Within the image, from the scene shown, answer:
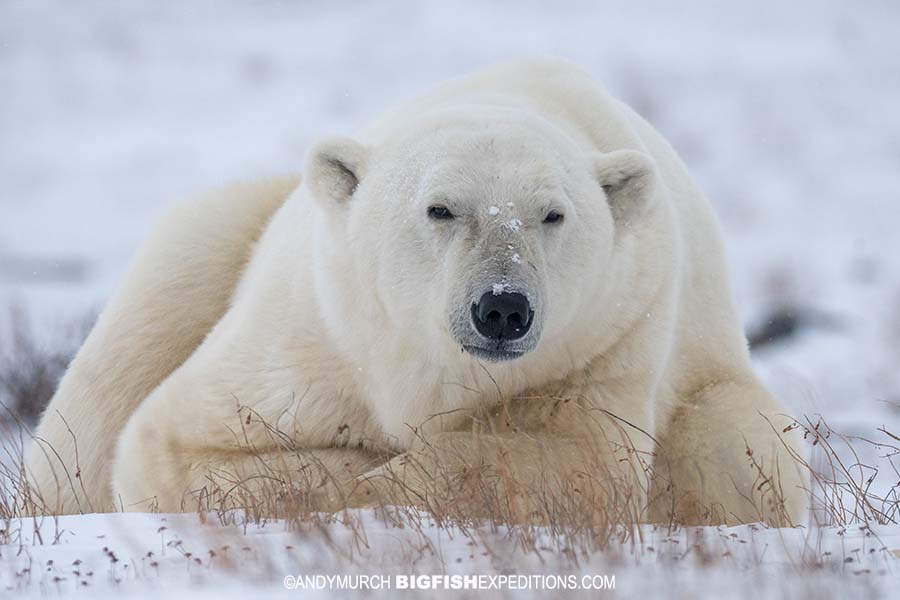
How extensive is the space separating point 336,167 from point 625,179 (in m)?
0.94

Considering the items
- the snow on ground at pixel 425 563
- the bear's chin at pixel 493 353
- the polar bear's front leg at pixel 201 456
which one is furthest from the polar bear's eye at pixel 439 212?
the snow on ground at pixel 425 563

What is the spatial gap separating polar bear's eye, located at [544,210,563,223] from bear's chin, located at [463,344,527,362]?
423 mm

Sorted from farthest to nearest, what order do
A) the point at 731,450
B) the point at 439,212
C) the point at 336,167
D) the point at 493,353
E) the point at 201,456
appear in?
the point at 731,450 → the point at 201,456 → the point at 336,167 → the point at 439,212 → the point at 493,353

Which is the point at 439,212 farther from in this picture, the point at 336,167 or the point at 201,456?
the point at 201,456

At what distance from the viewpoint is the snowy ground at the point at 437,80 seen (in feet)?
56.9

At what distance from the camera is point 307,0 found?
96.5 feet

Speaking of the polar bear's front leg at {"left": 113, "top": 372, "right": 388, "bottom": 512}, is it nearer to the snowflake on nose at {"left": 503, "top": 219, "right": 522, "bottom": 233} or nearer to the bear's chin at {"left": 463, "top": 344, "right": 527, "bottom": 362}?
the bear's chin at {"left": 463, "top": 344, "right": 527, "bottom": 362}

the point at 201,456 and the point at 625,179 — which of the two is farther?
the point at 201,456

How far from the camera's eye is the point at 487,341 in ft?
11.4

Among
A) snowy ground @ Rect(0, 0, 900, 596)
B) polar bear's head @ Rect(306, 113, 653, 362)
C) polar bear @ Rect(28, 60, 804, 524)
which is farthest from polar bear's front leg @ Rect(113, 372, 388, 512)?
snowy ground @ Rect(0, 0, 900, 596)

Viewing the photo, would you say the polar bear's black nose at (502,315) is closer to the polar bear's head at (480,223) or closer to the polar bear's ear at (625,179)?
the polar bear's head at (480,223)

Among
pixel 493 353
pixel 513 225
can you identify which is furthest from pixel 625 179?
pixel 493 353

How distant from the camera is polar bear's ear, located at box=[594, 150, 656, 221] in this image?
3992mm

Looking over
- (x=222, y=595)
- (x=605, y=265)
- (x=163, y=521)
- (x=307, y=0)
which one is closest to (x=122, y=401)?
(x=163, y=521)
